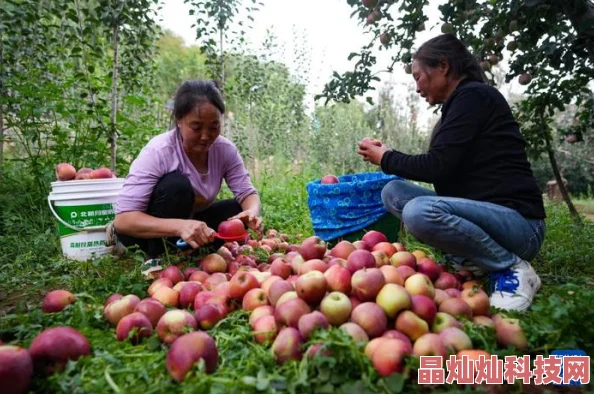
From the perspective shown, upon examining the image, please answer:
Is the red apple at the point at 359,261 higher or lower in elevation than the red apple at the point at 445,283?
higher

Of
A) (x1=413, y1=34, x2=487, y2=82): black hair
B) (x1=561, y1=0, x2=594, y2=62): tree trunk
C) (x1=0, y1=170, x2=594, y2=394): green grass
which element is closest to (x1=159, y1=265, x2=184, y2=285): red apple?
(x1=0, y1=170, x2=594, y2=394): green grass

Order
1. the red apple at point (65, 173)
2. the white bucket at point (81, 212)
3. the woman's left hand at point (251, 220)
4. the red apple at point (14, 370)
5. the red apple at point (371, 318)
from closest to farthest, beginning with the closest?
the red apple at point (14, 370)
the red apple at point (371, 318)
the woman's left hand at point (251, 220)
the white bucket at point (81, 212)
the red apple at point (65, 173)

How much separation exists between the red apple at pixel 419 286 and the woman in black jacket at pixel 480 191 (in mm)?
457

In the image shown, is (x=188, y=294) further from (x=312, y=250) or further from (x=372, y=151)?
(x=372, y=151)

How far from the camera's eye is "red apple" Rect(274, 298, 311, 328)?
1.65 metres

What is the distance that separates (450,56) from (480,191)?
29.4 inches

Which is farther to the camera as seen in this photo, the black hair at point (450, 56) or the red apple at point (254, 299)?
the black hair at point (450, 56)

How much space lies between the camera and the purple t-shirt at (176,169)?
2.67 m

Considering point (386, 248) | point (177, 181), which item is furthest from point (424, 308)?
point (177, 181)

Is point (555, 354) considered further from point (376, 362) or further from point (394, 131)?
point (394, 131)

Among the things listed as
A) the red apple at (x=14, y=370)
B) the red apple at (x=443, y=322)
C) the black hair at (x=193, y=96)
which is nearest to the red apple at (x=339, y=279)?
the red apple at (x=443, y=322)

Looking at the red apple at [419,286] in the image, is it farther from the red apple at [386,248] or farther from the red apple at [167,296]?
the red apple at [167,296]

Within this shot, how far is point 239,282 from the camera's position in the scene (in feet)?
6.77

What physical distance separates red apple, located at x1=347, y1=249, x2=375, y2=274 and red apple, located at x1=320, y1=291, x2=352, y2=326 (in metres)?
0.28
